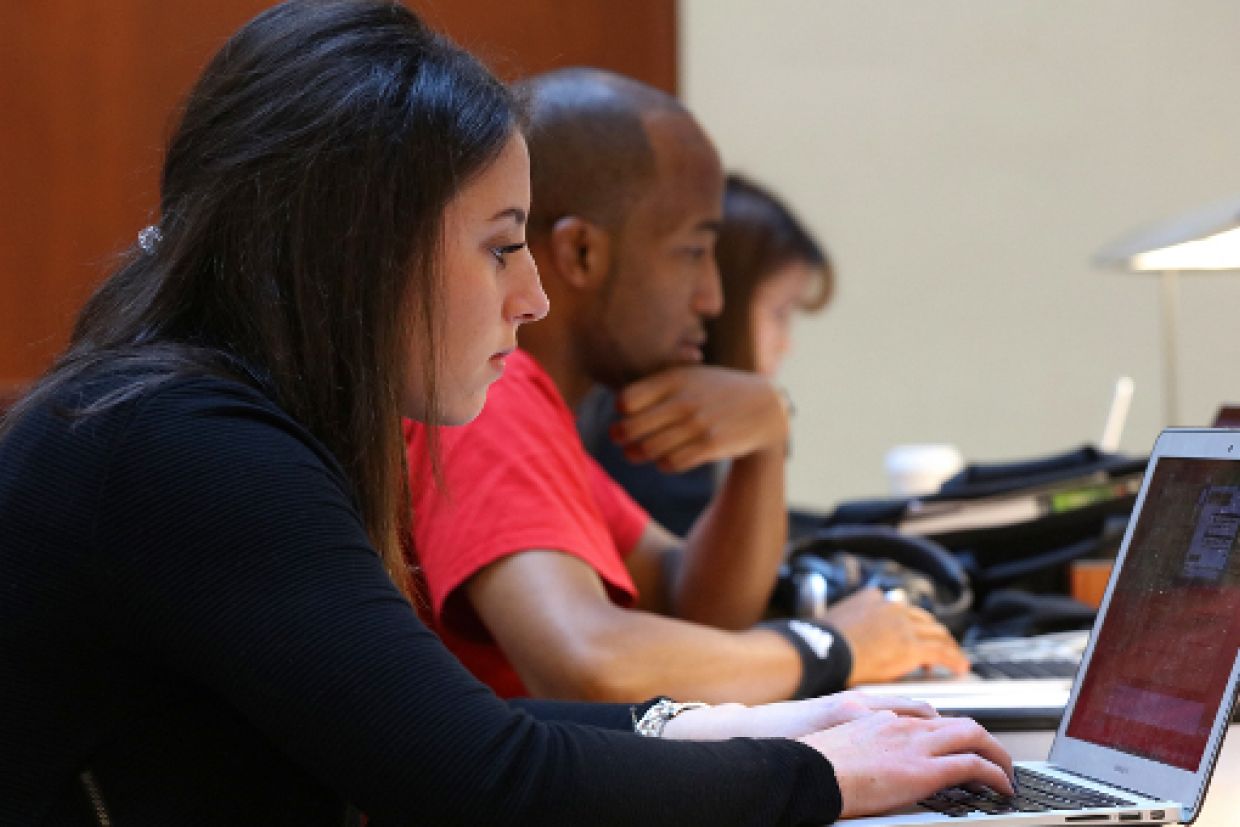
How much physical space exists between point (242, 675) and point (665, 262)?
3.15 feet

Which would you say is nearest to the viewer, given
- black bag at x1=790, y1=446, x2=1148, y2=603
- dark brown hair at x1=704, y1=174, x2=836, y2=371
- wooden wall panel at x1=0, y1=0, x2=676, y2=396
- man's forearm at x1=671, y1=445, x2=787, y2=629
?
man's forearm at x1=671, y1=445, x2=787, y2=629

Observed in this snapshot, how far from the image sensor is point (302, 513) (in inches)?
28.4

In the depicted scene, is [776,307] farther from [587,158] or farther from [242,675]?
[242,675]

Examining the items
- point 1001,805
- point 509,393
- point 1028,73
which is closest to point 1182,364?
point 1028,73

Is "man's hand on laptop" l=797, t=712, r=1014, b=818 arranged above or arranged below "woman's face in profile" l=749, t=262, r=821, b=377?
above

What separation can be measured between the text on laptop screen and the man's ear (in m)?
0.69

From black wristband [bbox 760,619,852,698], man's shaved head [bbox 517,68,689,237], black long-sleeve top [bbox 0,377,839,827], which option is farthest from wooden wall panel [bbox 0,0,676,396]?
black long-sleeve top [bbox 0,377,839,827]

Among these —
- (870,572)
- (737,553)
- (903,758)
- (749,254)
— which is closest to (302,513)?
(903,758)

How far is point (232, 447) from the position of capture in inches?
28.7

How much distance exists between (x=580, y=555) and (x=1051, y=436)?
2.53 meters

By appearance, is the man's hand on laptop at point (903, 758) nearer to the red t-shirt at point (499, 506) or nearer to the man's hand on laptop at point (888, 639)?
the red t-shirt at point (499, 506)

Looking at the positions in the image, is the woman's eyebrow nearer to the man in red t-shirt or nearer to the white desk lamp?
the man in red t-shirt

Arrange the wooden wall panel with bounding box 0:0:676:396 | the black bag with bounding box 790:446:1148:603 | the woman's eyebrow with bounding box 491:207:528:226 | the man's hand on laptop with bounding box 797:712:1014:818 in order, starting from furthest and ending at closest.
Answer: the wooden wall panel with bounding box 0:0:676:396
the black bag with bounding box 790:446:1148:603
the woman's eyebrow with bounding box 491:207:528:226
the man's hand on laptop with bounding box 797:712:1014:818

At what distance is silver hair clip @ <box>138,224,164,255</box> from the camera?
2.92ft
